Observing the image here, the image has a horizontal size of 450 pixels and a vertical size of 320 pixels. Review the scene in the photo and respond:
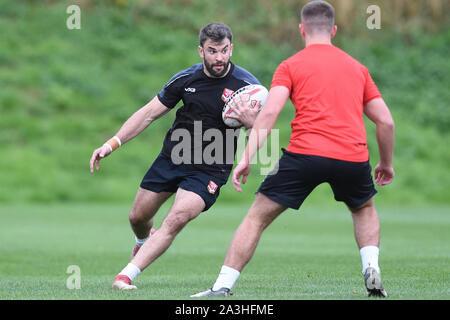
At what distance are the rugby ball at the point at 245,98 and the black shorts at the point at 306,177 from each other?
139cm

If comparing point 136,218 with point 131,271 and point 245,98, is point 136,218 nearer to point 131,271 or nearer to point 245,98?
point 131,271

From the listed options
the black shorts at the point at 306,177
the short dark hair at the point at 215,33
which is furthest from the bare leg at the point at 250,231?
the short dark hair at the point at 215,33

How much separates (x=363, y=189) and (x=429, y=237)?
32.7 feet

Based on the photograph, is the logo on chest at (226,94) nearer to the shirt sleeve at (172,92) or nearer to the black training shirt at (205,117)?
the black training shirt at (205,117)

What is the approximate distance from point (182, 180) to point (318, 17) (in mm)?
2557

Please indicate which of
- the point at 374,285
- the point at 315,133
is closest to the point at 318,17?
the point at 315,133

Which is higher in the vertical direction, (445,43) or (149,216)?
(445,43)

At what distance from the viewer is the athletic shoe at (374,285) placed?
740 centimetres

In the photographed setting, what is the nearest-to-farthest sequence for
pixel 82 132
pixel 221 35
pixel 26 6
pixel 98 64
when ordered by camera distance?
pixel 221 35 → pixel 82 132 → pixel 98 64 → pixel 26 6

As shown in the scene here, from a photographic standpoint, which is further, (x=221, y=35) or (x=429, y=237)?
(x=429, y=237)
